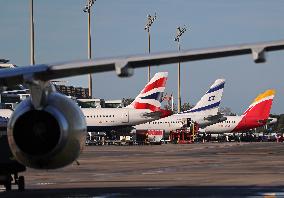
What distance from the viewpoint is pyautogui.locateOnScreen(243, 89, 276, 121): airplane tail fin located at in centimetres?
11969

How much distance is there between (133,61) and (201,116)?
98.2 m

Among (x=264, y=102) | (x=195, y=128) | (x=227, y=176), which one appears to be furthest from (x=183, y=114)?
(x=227, y=176)

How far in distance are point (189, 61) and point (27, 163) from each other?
4.37m

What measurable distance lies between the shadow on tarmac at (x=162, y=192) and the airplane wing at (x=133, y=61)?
8864 millimetres

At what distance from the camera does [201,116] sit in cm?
11150

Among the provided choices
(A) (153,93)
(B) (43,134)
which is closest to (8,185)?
(B) (43,134)

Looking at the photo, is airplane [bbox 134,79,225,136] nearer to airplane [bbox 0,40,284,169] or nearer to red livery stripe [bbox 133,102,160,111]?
red livery stripe [bbox 133,102,160,111]

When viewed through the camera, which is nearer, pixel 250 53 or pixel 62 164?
pixel 250 53

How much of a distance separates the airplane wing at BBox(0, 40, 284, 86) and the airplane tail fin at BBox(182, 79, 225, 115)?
9825 cm

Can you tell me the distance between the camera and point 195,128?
108 m

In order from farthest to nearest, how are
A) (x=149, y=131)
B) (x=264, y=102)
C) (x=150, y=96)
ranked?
(x=264, y=102) < (x=149, y=131) < (x=150, y=96)

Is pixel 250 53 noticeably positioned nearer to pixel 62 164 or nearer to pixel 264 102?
pixel 62 164

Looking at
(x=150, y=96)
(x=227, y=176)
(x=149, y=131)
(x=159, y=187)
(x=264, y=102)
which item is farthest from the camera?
(x=264, y=102)

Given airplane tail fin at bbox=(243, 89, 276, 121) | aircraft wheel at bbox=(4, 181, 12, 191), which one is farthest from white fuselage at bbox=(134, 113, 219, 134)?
aircraft wheel at bbox=(4, 181, 12, 191)
